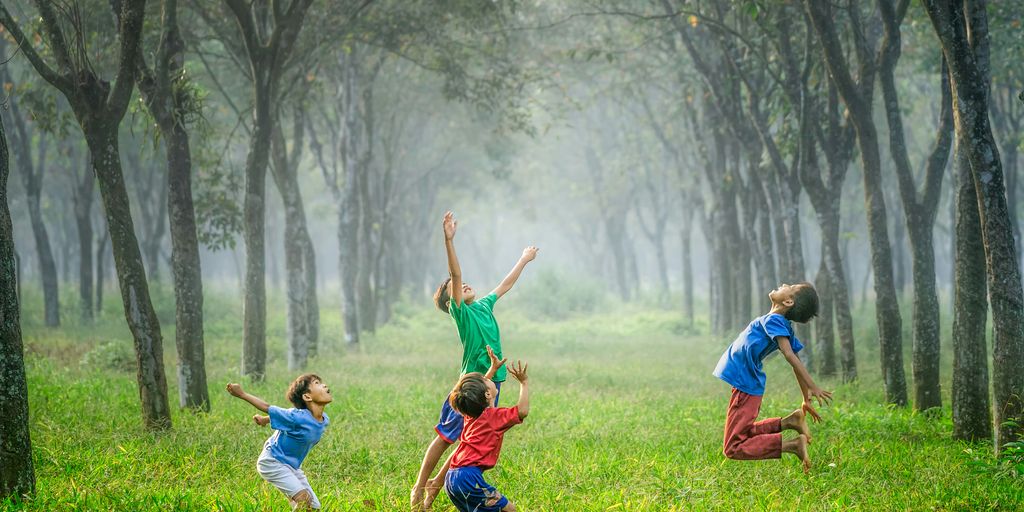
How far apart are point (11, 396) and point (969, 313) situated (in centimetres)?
822

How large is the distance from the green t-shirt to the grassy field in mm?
1071

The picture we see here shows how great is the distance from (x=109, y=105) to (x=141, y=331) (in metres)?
2.40

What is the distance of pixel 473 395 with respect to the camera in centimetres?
532

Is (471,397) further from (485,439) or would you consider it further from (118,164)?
(118,164)

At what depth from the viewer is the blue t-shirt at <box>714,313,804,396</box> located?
6.59 m

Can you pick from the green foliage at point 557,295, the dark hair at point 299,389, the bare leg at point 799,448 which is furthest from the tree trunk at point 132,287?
the green foliage at point 557,295

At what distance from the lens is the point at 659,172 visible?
39094 millimetres

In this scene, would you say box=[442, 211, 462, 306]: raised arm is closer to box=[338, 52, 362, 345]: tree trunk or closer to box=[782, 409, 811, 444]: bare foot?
box=[782, 409, 811, 444]: bare foot

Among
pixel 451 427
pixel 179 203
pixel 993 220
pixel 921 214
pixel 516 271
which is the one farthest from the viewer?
pixel 921 214

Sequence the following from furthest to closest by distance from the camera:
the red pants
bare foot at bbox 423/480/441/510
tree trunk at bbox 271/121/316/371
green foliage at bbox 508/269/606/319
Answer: green foliage at bbox 508/269/606/319
tree trunk at bbox 271/121/316/371
the red pants
bare foot at bbox 423/480/441/510

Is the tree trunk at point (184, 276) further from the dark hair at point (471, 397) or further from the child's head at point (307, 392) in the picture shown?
the dark hair at point (471, 397)

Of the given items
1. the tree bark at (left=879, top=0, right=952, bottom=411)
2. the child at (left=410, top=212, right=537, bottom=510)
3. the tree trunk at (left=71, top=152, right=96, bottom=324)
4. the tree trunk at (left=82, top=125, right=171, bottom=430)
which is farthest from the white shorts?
the tree trunk at (left=71, top=152, right=96, bottom=324)

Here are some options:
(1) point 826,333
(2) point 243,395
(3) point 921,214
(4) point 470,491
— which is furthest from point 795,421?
(1) point 826,333

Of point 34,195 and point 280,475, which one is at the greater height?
point 34,195
